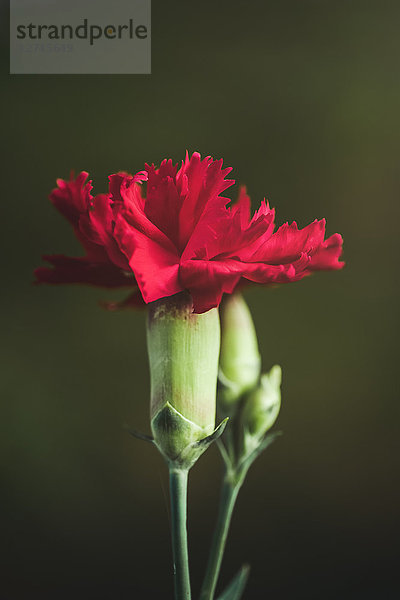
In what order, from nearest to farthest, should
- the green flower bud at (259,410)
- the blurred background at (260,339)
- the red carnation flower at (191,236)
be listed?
the red carnation flower at (191,236) → the green flower bud at (259,410) → the blurred background at (260,339)

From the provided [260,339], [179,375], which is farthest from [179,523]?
[260,339]

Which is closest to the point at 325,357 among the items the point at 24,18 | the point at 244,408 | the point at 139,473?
the point at 139,473

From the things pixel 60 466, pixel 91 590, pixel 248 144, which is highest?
pixel 248 144

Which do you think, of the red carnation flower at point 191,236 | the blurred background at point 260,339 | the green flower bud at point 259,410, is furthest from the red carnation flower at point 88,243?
the blurred background at point 260,339

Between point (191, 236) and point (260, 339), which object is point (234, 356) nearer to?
point (191, 236)

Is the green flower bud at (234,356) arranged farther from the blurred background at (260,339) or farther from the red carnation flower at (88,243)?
the blurred background at (260,339)

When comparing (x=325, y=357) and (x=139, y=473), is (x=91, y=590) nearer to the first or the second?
(x=139, y=473)
